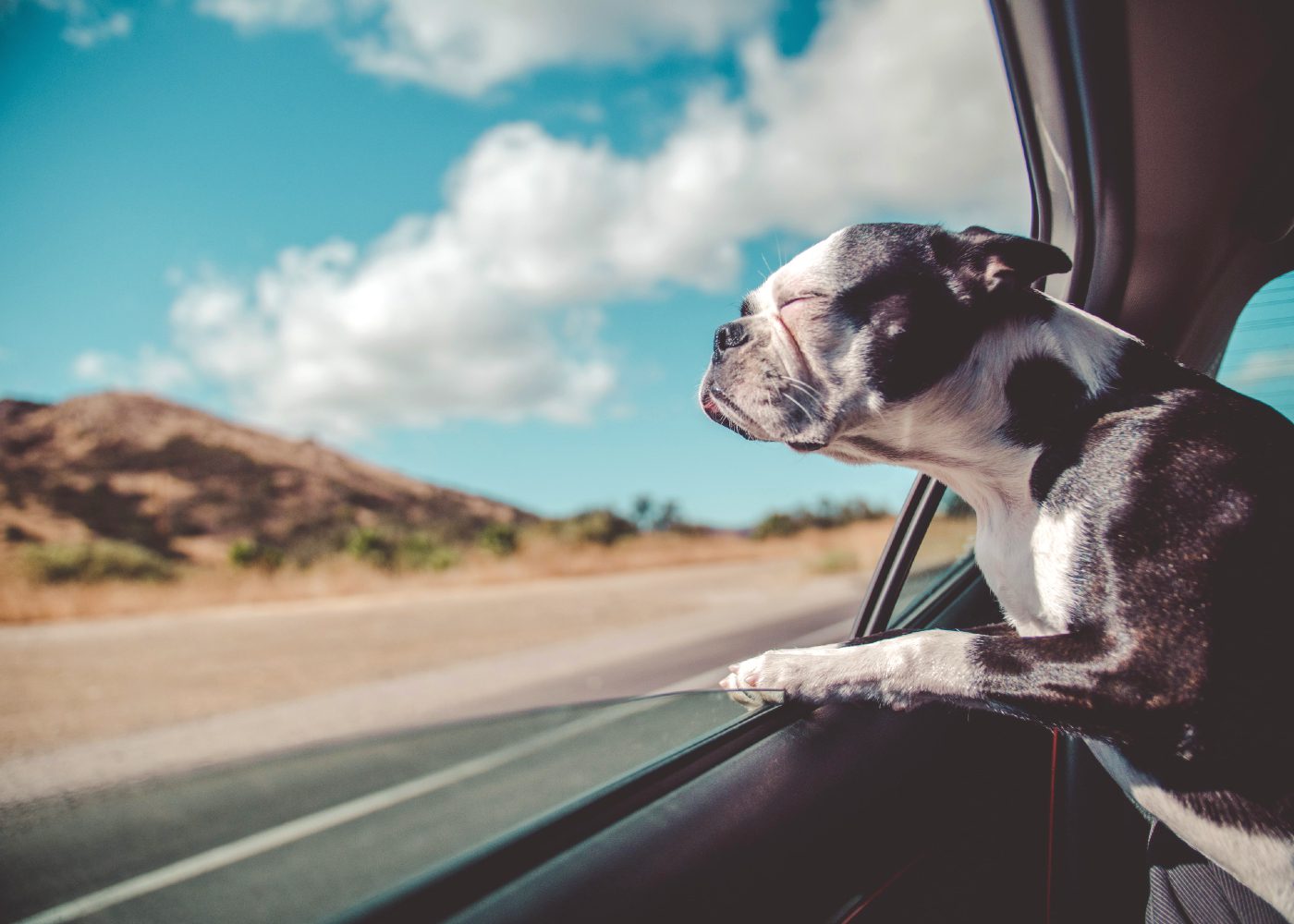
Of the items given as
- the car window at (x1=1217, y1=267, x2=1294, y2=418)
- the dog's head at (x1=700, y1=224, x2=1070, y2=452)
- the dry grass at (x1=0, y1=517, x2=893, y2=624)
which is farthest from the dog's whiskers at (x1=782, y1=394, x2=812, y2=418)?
the dry grass at (x1=0, y1=517, x2=893, y2=624)

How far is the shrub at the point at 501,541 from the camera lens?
30438 millimetres

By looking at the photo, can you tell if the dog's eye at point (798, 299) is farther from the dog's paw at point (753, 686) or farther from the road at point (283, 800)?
the road at point (283, 800)

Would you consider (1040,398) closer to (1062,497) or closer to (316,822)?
(1062,497)

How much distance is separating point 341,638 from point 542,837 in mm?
15796

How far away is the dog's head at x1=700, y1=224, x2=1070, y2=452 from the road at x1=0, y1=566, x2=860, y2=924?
0.84 metres

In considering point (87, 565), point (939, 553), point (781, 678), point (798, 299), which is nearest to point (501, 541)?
point (87, 565)

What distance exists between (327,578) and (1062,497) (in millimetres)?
27862

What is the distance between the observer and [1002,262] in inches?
77.2

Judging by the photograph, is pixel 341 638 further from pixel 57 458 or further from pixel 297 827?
pixel 57 458

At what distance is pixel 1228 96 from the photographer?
2.37 m

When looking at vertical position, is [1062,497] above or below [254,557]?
below

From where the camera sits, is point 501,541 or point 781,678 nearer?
point 781,678

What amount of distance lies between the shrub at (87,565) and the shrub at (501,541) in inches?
449

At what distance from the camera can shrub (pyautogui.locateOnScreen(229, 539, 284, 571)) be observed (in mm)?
28952
